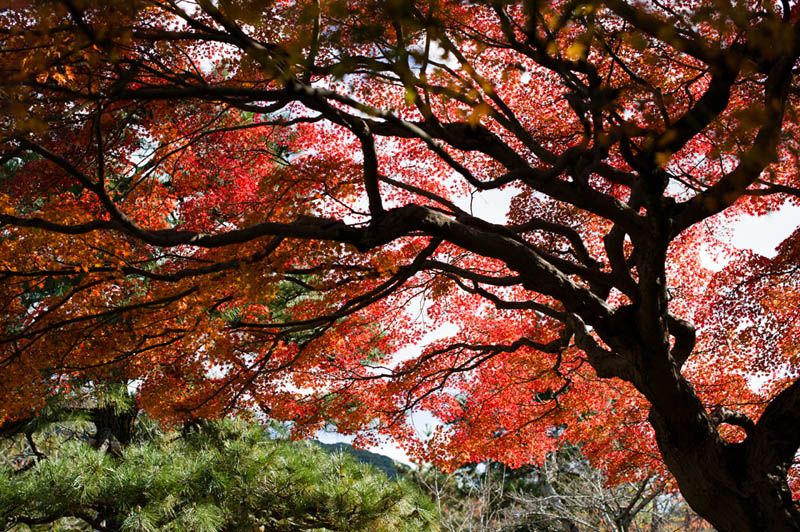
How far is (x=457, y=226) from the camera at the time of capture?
→ 372cm

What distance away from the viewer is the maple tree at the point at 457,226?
3143 millimetres

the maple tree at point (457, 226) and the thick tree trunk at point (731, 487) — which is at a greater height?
the maple tree at point (457, 226)

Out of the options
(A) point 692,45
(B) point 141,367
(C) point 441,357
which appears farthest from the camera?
(B) point 141,367

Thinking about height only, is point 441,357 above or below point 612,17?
below

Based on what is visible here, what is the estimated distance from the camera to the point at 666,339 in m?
4.12

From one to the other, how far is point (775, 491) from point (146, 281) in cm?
809

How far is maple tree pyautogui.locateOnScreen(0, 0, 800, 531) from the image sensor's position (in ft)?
10.3

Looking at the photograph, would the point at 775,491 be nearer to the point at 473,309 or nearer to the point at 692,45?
the point at 692,45

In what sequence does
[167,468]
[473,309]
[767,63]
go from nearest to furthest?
[767,63] → [167,468] → [473,309]

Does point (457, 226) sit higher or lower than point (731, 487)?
higher

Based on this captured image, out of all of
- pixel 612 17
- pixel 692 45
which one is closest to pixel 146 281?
pixel 612 17

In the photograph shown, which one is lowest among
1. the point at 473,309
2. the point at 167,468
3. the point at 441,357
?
the point at 167,468

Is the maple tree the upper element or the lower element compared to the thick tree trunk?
upper

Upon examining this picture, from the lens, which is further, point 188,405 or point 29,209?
point 29,209
